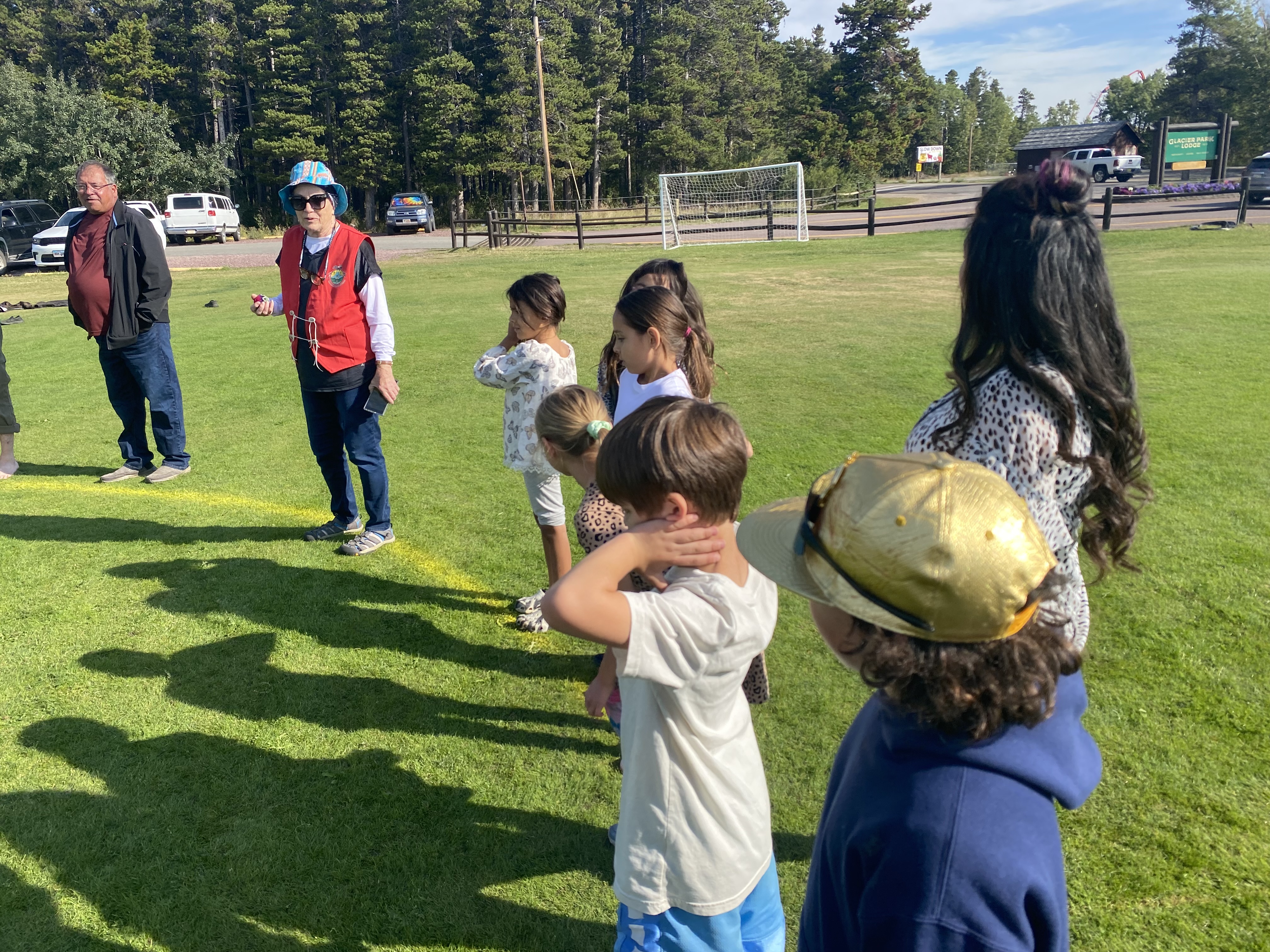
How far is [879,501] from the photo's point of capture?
105 cm

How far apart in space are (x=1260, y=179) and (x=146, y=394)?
3700 centimetres

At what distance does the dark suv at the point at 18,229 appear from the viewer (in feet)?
82.5

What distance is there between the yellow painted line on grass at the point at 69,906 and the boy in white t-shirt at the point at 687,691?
1610mm

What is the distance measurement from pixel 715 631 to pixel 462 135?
55.1 metres

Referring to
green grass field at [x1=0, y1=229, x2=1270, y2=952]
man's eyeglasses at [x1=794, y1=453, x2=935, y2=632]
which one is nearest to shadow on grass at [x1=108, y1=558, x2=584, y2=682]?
green grass field at [x1=0, y1=229, x2=1270, y2=952]

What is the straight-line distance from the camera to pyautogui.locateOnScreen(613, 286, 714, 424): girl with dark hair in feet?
10.7

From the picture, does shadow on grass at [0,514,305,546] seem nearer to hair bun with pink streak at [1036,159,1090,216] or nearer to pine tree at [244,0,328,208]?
hair bun with pink streak at [1036,159,1090,216]

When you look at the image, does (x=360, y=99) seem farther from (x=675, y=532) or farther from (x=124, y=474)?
(x=675, y=532)

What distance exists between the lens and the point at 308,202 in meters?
4.84

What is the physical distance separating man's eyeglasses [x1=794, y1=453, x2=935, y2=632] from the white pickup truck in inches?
2025

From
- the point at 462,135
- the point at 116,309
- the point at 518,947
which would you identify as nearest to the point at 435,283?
the point at 116,309

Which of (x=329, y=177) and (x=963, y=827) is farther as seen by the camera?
(x=329, y=177)

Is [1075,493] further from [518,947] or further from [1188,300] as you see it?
[1188,300]

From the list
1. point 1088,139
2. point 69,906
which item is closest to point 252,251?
point 69,906
